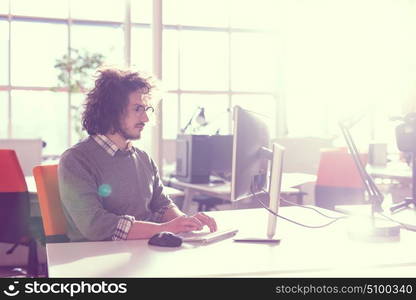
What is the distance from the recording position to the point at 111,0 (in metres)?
8.33

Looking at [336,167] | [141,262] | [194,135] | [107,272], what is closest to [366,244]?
[141,262]

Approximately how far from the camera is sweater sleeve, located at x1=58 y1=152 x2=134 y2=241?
1.91 meters

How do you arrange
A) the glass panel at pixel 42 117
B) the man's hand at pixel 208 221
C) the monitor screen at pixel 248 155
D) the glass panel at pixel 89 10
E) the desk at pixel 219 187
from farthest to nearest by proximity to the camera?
the glass panel at pixel 89 10 < the glass panel at pixel 42 117 < the desk at pixel 219 187 < the man's hand at pixel 208 221 < the monitor screen at pixel 248 155

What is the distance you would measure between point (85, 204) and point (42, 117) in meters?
6.42

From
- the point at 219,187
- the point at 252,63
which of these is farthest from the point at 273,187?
the point at 252,63

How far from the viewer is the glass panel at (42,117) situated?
793 centimetres

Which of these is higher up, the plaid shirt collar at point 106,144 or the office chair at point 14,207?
the plaid shirt collar at point 106,144

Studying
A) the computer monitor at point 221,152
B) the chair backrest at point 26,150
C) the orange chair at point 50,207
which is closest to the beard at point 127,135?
the orange chair at point 50,207

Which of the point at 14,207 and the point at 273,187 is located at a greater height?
the point at 273,187

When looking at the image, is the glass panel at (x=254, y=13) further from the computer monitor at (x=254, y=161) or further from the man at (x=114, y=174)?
the computer monitor at (x=254, y=161)

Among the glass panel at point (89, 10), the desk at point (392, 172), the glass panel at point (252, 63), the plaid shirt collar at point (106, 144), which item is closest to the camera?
the plaid shirt collar at point (106, 144)

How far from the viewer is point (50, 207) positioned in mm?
2193

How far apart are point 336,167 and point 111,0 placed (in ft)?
18.1

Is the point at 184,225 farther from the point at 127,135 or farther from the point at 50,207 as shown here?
the point at 50,207
